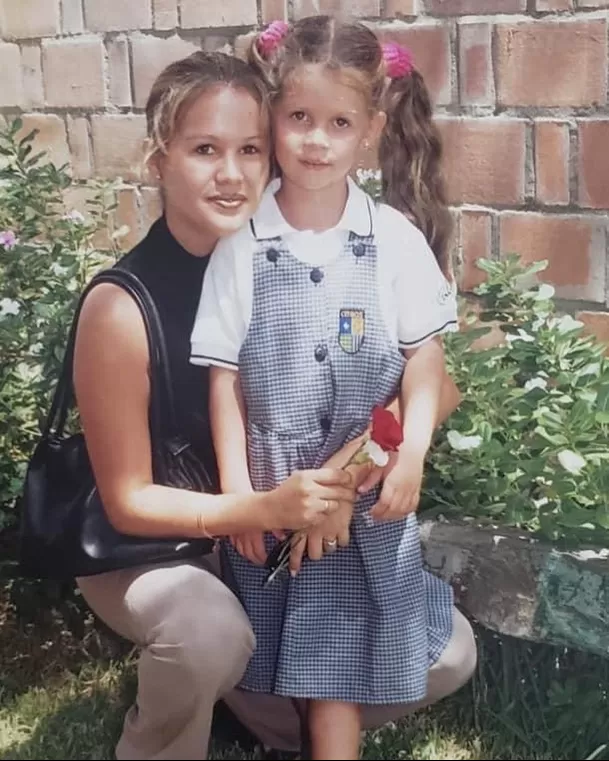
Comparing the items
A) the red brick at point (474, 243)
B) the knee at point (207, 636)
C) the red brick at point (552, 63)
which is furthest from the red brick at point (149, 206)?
the knee at point (207, 636)

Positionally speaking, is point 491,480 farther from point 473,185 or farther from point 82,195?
point 82,195

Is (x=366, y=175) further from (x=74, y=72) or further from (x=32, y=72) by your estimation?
(x=32, y=72)

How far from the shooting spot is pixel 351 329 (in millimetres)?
1863

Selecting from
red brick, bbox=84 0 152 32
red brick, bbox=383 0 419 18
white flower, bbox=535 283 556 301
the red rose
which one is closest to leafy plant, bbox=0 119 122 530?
red brick, bbox=84 0 152 32

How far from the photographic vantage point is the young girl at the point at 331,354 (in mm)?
1845

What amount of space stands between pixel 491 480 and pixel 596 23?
0.92m

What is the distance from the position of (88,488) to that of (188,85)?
652 millimetres

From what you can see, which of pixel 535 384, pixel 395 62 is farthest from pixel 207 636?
pixel 395 62

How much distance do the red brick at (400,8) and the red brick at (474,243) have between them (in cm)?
43

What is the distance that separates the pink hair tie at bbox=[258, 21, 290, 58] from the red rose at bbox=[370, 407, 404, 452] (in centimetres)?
56

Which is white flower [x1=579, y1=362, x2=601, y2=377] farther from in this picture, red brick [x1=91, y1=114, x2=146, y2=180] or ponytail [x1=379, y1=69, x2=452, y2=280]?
red brick [x1=91, y1=114, x2=146, y2=180]

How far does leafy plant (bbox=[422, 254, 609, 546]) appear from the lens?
2215 mm

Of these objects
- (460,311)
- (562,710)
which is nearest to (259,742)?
(562,710)

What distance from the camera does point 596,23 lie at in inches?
98.3
